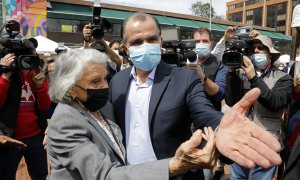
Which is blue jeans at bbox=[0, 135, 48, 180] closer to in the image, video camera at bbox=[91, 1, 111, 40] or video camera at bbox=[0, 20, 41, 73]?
video camera at bbox=[0, 20, 41, 73]

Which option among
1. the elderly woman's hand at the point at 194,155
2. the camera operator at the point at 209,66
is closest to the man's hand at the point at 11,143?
the camera operator at the point at 209,66

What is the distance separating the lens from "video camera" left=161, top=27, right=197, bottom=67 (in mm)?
2771

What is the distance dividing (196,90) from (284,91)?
1.25 m

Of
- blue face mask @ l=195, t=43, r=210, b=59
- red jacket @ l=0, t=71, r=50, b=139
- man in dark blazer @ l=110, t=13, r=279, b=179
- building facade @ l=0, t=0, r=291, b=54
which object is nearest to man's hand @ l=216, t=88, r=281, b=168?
man in dark blazer @ l=110, t=13, r=279, b=179

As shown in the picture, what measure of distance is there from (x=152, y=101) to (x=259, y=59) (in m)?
1.49

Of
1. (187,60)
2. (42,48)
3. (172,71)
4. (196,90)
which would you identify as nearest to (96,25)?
(187,60)

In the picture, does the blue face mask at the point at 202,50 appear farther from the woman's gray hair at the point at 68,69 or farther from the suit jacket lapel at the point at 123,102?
the woman's gray hair at the point at 68,69

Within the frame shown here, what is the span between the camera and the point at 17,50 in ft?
8.92

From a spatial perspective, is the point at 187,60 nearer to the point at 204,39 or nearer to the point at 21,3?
the point at 204,39

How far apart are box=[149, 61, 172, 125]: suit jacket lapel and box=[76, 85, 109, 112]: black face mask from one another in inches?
11.1

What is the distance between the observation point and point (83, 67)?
1.66 m

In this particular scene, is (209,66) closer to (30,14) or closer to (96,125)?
(96,125)

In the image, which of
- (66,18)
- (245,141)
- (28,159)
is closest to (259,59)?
(245,141)

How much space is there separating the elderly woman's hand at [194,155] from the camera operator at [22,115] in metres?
1.87
